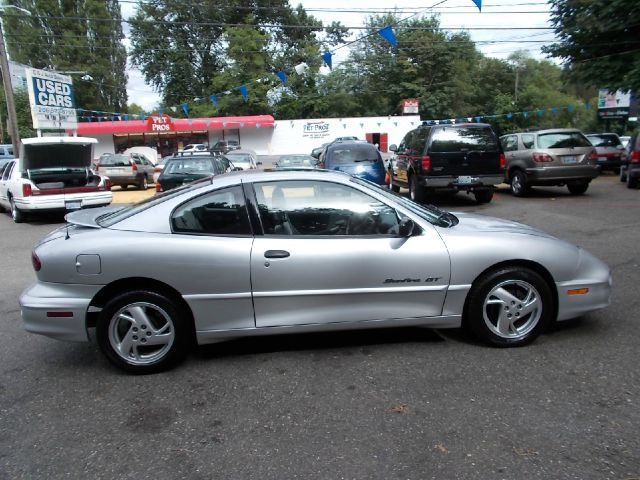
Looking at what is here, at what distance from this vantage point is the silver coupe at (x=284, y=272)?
12.0ft

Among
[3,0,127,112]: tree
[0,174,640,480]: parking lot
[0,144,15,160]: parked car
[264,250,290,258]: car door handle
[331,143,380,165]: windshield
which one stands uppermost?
[3,0,127,112]: tree

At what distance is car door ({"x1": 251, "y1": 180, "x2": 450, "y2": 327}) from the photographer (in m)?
3.72

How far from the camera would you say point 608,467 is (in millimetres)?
2531

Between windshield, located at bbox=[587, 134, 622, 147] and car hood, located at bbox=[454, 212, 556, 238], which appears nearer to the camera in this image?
car hood, located at bbox=[454, 212, 556, 238]

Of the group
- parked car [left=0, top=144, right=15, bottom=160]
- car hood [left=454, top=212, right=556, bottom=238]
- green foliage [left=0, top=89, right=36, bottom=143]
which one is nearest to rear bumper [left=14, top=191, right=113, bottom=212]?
car hood [left=454, top=212, right=556, bottom=238]

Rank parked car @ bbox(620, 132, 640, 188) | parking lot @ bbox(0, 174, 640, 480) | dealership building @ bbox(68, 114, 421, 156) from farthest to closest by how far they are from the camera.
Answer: dealership building @ bbox(68, 114, 421, 156), parked car @ bbox(620, 132, 640, 188), parking lot @ bbox(0, 174, 640, 480)

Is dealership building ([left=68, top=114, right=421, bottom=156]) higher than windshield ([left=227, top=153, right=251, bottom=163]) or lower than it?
higher

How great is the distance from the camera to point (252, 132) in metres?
43.1

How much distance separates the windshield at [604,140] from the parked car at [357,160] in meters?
11.5

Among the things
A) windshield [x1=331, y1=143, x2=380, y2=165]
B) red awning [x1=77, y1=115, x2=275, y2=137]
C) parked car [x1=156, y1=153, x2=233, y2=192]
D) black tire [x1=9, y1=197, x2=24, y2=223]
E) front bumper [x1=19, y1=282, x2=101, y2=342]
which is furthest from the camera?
red awning [x1=77, y1=115, x2=275, y2=137]

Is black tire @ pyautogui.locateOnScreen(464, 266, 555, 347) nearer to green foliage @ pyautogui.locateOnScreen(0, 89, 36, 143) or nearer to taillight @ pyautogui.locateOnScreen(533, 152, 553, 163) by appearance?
taillight @ pyautogui.locateOnScreen(533, 152, 553, 163)

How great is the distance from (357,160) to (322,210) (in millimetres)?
8438

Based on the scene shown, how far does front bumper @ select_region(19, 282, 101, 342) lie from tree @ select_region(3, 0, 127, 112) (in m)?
53.1

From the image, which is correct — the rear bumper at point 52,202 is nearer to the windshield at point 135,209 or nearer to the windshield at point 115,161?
the windshield at point 135,209
